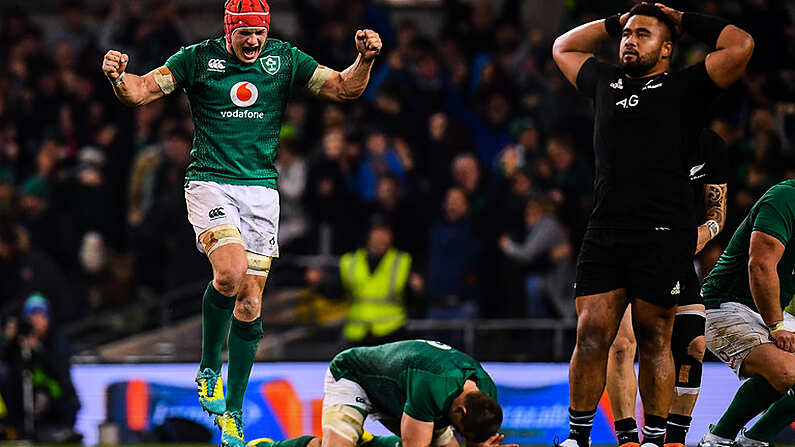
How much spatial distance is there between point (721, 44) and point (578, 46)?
1.02 meters

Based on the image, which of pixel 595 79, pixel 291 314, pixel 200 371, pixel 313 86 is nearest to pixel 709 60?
pixel 595 79

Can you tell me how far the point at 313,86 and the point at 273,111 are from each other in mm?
357

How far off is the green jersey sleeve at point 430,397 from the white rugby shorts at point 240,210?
4.87 feet

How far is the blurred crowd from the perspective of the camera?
14141 mm

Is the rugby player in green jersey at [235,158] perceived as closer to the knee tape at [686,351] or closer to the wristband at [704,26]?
the wristband at [704,26]

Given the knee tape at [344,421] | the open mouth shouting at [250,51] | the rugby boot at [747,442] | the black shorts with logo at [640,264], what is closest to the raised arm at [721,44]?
the black shorts with logo at [640,264]

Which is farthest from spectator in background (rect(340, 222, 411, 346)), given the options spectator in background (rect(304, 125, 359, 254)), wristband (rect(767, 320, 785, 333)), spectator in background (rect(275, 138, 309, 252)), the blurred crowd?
wristband (rect(767, 320, 785, 333))

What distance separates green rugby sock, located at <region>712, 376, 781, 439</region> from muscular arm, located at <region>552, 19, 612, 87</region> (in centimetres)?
243

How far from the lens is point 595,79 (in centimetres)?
831

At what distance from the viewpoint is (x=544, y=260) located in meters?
13.9

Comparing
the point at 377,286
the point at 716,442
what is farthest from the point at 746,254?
the point at 377,286

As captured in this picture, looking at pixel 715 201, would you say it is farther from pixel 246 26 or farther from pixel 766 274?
pixel 246 26

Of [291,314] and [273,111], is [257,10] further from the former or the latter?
[291,314]

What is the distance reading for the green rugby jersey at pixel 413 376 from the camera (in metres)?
8.03
